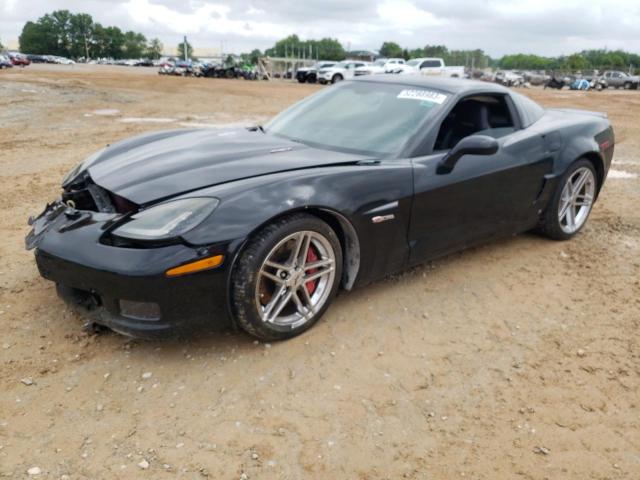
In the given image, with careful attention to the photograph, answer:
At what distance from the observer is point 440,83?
12.1 feet

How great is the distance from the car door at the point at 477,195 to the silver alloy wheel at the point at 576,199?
421 mm

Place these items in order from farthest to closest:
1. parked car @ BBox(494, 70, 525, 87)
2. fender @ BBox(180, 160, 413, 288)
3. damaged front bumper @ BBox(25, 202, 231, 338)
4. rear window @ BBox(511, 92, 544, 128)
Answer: parked car @ BBox(494, 70, 525, 87)
rear window @ BBox(511, 92, 544, 128)
fender @ BBox(180, 160, 413, 288)
damaged front bumper @ BBox(25, 202, 231, 338)

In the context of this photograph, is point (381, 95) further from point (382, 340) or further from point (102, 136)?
point (102, 136)

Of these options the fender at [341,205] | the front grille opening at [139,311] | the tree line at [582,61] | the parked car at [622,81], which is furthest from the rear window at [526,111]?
the tree line at [582,61]

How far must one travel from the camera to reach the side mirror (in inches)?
122

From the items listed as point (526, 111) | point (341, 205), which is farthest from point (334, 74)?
point (341, 205)

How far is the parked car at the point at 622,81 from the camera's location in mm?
40156

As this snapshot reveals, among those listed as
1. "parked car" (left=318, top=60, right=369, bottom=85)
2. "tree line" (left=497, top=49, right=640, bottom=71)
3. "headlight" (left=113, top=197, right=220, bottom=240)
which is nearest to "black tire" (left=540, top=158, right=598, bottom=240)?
"headlight" (left=113, top=197, right=220, bottom=240)

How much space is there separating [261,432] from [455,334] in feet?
4.29

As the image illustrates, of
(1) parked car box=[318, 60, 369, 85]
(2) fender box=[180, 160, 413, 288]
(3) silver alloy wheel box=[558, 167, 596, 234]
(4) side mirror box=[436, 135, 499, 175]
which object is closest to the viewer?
(2) fender box=[180, 160, 413, 288]

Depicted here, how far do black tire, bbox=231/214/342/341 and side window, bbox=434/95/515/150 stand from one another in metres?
1.21

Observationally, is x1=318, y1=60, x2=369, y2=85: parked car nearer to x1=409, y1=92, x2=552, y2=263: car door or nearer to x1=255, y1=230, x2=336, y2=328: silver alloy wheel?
x1=409, y1=92, x2=552, y2=263: car door

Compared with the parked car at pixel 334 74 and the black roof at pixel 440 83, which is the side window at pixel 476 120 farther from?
the parked car at pixel 334 74

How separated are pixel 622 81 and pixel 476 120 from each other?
44690 millimetres
